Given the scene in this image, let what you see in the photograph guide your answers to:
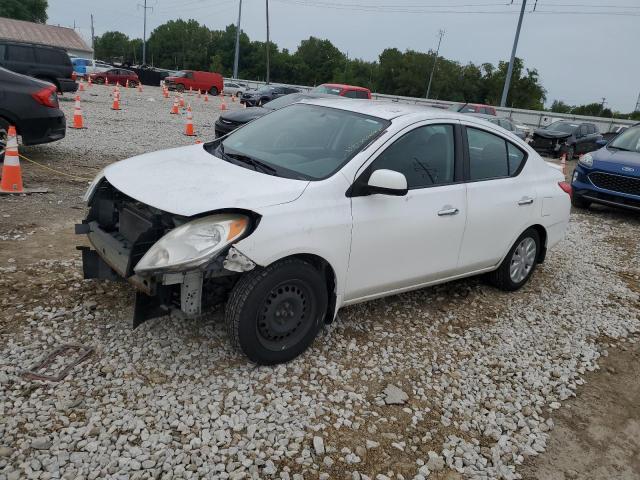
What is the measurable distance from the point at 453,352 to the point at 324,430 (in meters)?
1.48

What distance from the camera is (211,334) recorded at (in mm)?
3652

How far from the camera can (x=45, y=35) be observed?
63.7 metres

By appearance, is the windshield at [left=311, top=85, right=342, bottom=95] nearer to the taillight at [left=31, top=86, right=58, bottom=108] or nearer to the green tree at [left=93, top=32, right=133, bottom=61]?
the taillight at [left=31, top=86, right=58, bottom=108]

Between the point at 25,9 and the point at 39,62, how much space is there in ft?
277

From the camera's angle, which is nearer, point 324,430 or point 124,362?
point 324,430

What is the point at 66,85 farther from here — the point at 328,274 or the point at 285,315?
the point at 285,315

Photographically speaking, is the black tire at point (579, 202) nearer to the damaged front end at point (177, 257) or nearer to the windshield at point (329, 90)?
the damaged front end at point (177, 257)

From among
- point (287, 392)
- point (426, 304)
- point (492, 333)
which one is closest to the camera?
point (287, 392)

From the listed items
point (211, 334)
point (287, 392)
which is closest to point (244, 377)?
point (287, 392)

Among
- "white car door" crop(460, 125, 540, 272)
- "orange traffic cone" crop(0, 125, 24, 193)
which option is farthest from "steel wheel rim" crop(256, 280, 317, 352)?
"orange traffic cone" crop(0, 125, 24, 193)

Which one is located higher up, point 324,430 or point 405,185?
point 405,185

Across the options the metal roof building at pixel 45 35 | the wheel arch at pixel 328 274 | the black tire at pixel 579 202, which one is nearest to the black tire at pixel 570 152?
the black tire at pixel 579 202

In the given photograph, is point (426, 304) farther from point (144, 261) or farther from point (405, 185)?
point (144, 261)

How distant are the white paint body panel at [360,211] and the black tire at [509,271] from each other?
6.6 inches
